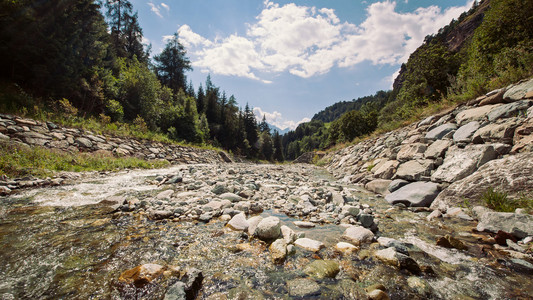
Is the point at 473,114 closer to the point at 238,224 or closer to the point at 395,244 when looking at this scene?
the point at 395,244

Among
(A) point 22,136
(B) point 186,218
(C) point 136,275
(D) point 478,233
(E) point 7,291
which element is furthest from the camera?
(A) point 22,136

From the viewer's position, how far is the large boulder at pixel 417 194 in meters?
4.74

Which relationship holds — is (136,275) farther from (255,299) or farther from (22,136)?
→ (22,136)

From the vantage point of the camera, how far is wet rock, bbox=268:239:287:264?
2539mm

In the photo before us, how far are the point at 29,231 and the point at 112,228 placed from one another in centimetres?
111

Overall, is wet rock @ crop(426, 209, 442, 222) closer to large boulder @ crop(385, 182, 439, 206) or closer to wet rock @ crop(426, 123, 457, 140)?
large boulder @ crop(385, 182, 439, 206)

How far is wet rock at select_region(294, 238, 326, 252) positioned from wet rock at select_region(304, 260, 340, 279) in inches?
13.5

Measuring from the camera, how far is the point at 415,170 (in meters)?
6.00

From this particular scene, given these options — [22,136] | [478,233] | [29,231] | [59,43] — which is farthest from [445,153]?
[59,43]

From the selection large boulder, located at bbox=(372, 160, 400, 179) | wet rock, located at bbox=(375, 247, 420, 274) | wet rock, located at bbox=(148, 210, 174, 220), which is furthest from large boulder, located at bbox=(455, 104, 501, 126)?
wet rock, located at bbox=(148, 210, 174, 220)

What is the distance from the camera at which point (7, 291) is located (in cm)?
176

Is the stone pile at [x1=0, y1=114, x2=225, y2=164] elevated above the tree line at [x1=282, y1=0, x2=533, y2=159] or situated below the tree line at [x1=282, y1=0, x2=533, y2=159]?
below

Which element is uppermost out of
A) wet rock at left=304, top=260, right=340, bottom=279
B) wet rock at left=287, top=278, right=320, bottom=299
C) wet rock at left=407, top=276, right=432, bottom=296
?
wet rock at left=407, top=276, right=432, bottom=296

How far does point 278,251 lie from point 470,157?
5.57 meters
